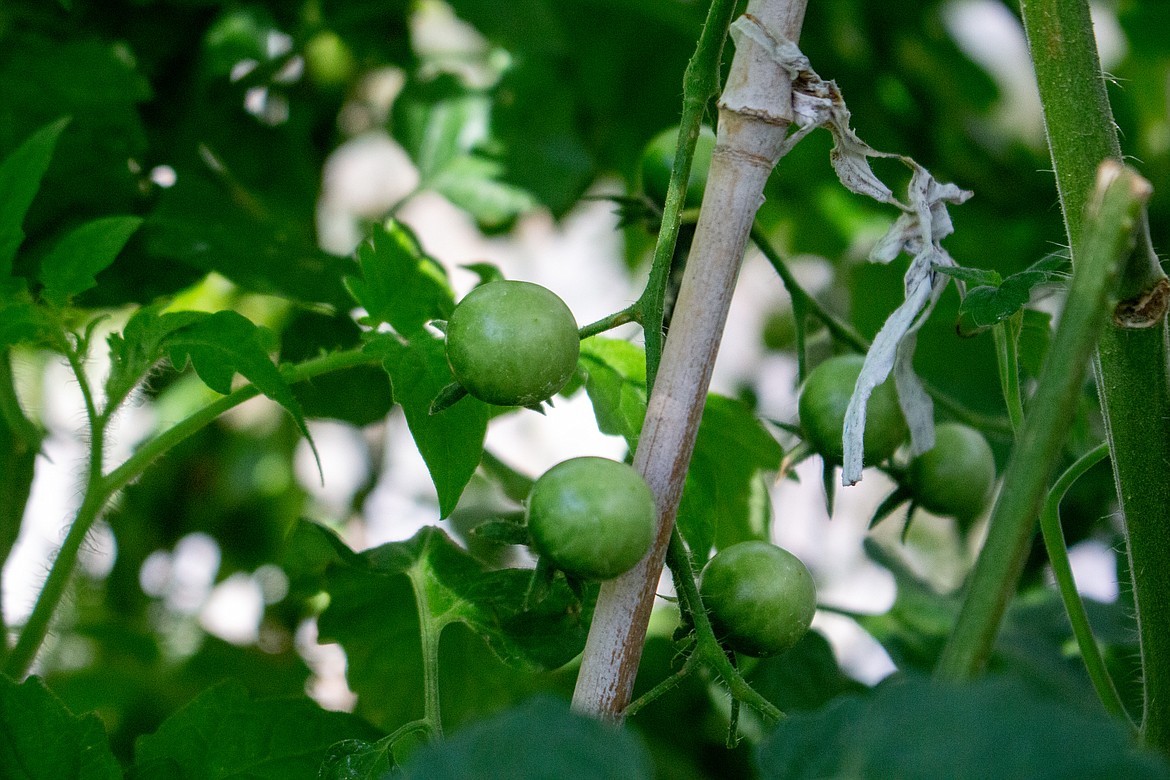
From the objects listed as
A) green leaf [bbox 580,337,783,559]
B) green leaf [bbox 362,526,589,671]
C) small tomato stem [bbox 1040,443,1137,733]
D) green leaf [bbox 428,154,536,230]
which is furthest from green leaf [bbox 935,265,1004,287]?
green leaf [bbox 428,154,536,230]

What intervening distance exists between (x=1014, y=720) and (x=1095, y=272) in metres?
0.19

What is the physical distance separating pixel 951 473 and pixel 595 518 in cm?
50

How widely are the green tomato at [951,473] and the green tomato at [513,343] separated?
43cm

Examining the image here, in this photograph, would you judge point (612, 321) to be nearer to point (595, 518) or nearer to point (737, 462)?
point (595, 518)

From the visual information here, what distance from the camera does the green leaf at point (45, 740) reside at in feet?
2.19

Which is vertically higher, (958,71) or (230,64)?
(958,71)

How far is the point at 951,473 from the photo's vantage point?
3.04 feet

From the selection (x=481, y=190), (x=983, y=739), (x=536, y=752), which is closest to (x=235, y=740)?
(x=536, y=752)

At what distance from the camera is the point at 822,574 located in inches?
79.8

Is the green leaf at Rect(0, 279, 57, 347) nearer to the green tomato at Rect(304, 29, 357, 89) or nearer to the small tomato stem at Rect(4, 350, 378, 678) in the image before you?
the small tomato stem at Rect(4, 350, 378, 678)

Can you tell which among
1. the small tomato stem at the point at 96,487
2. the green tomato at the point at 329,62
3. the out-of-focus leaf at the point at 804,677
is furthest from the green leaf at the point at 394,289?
the green tomato at the point at 329,62

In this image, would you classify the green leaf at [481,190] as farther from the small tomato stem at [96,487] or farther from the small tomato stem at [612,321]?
the small tomato stem at [612,321]

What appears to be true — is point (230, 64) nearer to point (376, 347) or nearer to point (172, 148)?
point (172, 148)

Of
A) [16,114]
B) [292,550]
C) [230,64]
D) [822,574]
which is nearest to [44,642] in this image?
[292,550]
